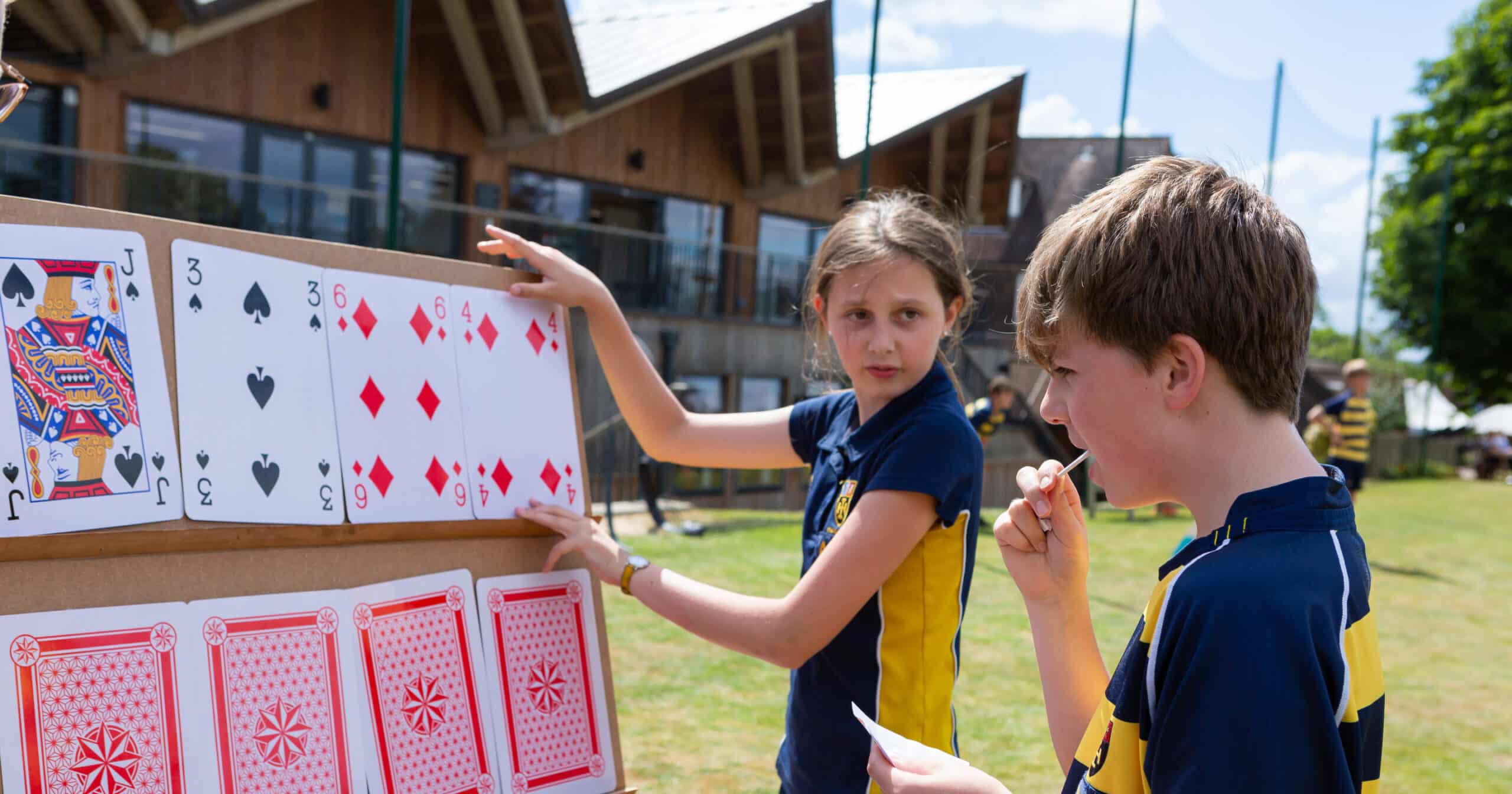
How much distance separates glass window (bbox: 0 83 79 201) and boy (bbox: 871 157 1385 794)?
9589 millimetres

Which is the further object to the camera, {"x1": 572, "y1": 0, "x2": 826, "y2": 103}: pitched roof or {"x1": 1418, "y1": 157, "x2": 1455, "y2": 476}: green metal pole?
{"x1": 1418, "y1": 157, "x2": 1455, "y2": 476}: green metal pole

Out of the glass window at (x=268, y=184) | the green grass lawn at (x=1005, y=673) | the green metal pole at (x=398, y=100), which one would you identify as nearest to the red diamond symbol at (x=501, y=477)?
the green grass lawn at (x=1005, y=673)

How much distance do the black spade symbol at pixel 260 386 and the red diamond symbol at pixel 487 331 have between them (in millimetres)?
391

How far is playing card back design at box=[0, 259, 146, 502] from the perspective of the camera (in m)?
1.41

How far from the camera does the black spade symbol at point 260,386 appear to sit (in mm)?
1625

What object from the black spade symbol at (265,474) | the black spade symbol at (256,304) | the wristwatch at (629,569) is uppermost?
the black spade symbol at (256,304)

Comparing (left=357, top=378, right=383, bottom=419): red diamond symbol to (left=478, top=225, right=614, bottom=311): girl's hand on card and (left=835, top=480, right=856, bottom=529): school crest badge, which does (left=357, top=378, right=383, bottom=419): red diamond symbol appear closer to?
(left=478, top=225, right=614, bottom=311): girl's hand on card

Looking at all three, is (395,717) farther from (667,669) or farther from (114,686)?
(667,669)

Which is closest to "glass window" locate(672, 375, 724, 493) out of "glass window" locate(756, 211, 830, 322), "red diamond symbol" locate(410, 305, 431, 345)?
"glass window" locate(756, 211, 830, 322)

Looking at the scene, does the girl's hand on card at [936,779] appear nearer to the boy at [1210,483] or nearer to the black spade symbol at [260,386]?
the boy at [1210,483]

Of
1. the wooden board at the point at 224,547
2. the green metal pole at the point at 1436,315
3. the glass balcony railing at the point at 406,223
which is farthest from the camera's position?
the green metal pole at the point at 1436,315

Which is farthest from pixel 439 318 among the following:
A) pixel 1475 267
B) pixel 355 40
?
pixel 1475 267

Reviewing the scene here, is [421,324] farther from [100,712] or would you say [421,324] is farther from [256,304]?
[100,712]

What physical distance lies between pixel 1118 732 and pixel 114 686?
120 centimetres
